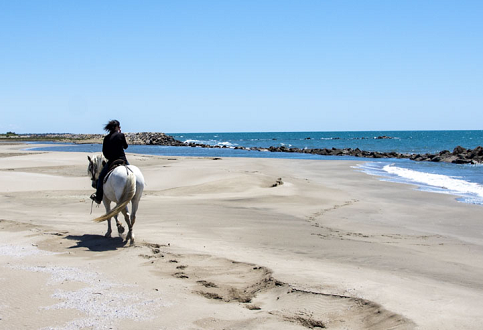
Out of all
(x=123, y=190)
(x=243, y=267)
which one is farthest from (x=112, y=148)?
(x=243, y=267)

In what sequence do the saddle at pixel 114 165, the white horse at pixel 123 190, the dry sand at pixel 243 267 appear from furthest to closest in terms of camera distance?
the saddle at pixel 114 165, the white horse at pixel 123 190, the dry sand at pixel 243 267

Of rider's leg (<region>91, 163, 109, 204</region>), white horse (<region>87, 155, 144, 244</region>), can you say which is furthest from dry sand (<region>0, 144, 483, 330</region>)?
rider's leg (<region>91, 163, 109, 204</region>)

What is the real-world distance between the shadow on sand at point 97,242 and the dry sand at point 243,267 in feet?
0.11

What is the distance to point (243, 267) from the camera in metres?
6.38

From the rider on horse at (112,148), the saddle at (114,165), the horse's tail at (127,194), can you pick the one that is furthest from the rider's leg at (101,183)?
the horse's tail at (127,194)

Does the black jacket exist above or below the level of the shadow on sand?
above

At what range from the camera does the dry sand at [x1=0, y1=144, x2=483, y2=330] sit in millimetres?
4605

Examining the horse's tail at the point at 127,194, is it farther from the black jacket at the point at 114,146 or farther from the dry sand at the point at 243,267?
the black jacket at the point at 114,146

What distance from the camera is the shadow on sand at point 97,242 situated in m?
7.62

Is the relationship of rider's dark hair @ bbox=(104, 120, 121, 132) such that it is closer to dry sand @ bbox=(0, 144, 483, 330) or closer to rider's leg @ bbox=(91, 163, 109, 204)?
rider's leg @ bbox=(91, 163, 109, 204)

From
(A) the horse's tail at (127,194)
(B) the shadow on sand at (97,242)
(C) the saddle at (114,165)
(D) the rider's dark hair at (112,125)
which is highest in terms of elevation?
(D) the rider's dark hair at (112,125)

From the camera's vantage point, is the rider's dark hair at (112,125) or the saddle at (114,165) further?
the rider's dark hair at (112,125)

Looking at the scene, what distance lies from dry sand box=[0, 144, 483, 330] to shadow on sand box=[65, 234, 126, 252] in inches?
1.3

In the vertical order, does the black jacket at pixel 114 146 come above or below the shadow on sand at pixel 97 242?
above
